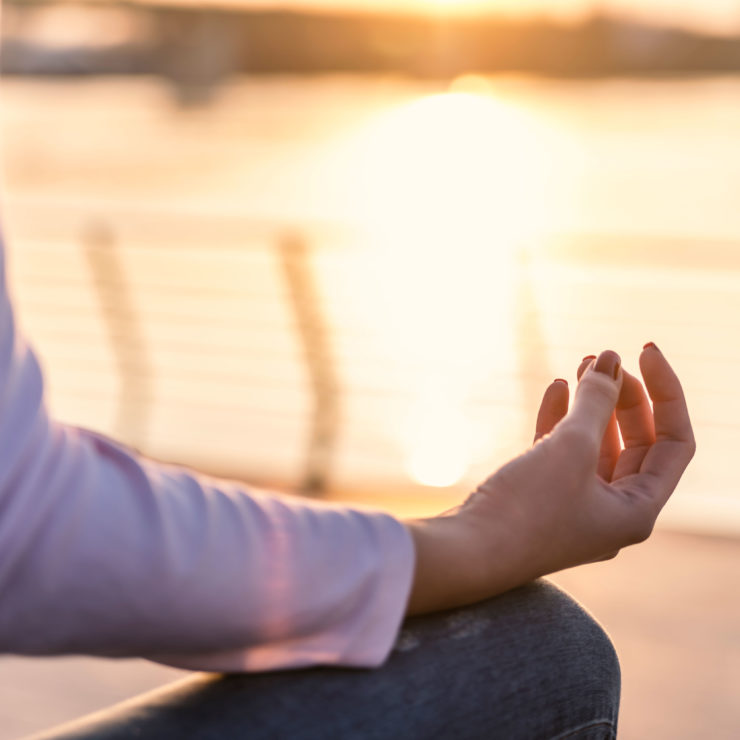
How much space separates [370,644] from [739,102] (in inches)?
662

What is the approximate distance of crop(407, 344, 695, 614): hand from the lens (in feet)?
→ 1.53

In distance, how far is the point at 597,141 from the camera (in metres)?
11.6

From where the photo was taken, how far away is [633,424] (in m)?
0.59

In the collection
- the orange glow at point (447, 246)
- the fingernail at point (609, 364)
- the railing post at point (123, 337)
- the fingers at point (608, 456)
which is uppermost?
the fingernail at point (609, 364)

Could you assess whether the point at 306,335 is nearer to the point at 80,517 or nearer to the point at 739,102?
the point at 80,517

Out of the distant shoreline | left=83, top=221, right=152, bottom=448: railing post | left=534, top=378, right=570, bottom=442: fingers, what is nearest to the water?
left=83, top=221, right=152, bottom=448: railing post

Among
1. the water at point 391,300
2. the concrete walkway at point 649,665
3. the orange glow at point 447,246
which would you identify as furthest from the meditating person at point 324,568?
the orange glow at point 447,246

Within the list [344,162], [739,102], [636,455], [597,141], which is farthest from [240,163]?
[636,455]

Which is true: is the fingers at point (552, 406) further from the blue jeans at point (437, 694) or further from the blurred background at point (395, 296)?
the blurred background at point (395, 296)

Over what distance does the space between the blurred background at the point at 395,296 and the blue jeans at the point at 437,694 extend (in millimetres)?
196

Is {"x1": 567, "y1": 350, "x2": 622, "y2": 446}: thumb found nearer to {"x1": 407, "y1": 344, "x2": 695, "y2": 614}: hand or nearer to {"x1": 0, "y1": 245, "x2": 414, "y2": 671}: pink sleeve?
{"x1": 407, "y1": 344, "x2": 695, "y2": 614}: hand

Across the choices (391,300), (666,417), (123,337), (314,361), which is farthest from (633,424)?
(391,300)

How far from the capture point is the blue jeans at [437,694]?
44 cm

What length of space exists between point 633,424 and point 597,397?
7 cm
